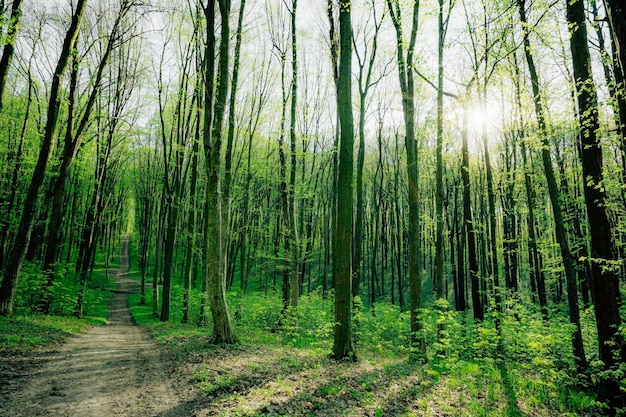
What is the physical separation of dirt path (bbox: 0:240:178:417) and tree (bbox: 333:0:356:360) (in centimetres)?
386

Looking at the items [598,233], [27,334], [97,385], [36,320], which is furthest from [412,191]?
[36,320]

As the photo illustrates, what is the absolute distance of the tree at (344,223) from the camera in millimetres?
8062

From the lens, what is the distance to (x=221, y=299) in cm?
926

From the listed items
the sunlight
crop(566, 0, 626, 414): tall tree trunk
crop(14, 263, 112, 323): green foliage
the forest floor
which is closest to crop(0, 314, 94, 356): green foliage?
the forest floor

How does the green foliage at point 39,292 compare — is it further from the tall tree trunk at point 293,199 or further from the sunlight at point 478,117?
the sunlight at point 478,117

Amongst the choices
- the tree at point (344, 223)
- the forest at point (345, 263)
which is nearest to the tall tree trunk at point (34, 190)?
the forest at point (345, 263)

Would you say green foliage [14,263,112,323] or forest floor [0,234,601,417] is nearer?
forest floor [0,234,601,417]

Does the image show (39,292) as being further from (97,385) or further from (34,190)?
(97,385)

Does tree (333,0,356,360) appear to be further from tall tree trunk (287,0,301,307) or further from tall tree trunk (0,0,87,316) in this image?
tall tree trunk (0,0,87,316)

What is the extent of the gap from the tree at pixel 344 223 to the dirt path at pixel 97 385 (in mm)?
3865

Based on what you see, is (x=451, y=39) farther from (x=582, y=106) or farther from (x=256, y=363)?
(x=256, y=363)

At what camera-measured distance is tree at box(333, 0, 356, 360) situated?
806 cm

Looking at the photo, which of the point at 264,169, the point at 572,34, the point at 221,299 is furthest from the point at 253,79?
the point at 572,34

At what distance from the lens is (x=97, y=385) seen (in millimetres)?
5953
